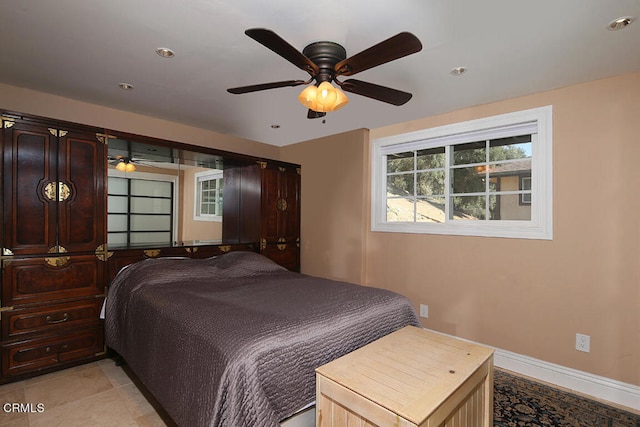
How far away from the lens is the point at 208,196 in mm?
3697

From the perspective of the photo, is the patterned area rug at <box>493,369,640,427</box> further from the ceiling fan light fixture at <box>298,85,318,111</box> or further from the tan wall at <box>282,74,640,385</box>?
the ceiling fan light fixture at <box>298,85,318,111</box>

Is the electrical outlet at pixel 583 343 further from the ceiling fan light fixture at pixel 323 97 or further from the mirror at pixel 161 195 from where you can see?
the mirror at pixel 161 195

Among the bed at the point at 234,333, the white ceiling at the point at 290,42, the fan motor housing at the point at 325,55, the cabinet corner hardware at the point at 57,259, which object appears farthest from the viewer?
the cabinet corner hardware at the point at 57,259

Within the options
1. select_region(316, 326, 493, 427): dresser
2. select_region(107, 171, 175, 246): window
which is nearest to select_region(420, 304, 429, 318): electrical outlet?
select_region(316, 326, 493, 427): dresser

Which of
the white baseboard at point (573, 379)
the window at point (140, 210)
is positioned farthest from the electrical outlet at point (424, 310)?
the window at point (140, 210)

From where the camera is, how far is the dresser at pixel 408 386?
3.90ft

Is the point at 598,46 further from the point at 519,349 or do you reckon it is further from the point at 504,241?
the point at 519,349

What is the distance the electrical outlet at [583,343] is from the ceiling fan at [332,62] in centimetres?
232

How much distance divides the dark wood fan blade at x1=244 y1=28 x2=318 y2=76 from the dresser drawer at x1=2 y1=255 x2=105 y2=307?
2.29 m

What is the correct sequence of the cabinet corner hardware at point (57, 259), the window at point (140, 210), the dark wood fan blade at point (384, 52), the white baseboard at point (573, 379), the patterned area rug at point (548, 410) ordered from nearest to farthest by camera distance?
the dark wood fan blade at point (384, 52), the patterned area rug at point (548, 410), the white baseboard at point (573, 379), the cabinet corner hardware at point (57, 259), the window at point (140, 210)

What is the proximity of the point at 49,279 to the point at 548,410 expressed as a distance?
3770 millimetres

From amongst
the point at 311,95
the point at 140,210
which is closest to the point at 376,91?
the point at 311,95

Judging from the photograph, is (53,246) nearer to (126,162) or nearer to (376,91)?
(126,162)

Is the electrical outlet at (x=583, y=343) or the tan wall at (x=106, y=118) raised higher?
the tan wall at (x=106, y=118)
